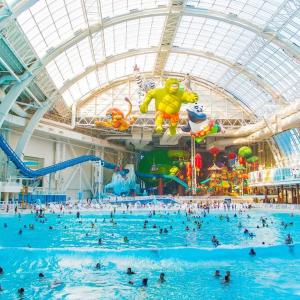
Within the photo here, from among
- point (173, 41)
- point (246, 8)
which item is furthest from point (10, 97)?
point (246, 8)

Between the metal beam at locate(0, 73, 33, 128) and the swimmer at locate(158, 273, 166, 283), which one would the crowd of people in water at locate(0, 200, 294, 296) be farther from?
the metal beam at locate(0, 73, 33, 128)

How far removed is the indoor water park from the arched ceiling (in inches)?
5.7

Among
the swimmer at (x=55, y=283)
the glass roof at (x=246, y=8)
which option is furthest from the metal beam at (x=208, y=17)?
the swimmer at (x=55, y=283)

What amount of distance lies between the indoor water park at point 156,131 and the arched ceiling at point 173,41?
144 millimetres

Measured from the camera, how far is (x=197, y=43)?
4247 cm

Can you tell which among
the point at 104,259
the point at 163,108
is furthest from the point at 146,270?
the point at 163,108

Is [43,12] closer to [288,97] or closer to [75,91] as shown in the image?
[75,91]

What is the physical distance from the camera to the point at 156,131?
35688 mm

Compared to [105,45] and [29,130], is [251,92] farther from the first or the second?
[29,130]

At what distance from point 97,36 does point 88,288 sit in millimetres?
29578

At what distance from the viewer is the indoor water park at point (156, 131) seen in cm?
1140

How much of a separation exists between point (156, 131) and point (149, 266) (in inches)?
944

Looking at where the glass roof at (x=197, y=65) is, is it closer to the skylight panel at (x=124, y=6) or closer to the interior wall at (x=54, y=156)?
the skylight panel at (x=124, y=6)

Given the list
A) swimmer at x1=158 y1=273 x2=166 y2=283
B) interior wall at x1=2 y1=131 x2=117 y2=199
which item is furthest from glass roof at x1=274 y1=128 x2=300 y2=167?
swimmer at x1=158 y1=273 x2=166 y2=283
